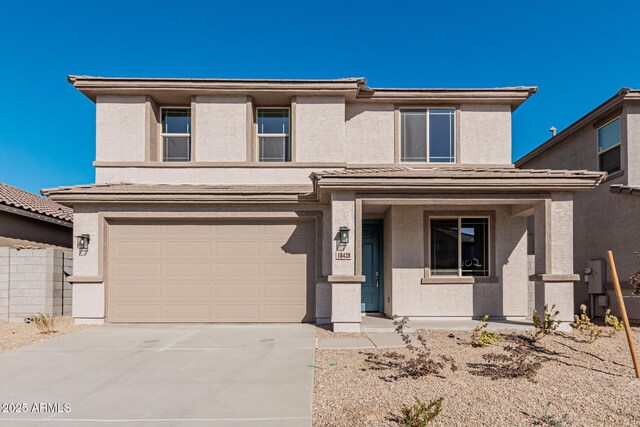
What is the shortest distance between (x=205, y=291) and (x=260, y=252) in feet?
5.10

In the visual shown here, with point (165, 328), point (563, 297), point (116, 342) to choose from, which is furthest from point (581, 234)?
point (116, 342)

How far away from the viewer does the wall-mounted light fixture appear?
9125mm

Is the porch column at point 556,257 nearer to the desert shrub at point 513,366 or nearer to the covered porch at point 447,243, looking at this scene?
the covered porch at point 447,243

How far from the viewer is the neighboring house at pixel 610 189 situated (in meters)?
10.1

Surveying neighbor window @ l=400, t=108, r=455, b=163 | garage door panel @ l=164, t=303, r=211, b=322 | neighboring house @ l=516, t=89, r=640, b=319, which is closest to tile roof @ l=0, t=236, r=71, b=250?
garage door panel @ l=164, t=303, r=211, b=322

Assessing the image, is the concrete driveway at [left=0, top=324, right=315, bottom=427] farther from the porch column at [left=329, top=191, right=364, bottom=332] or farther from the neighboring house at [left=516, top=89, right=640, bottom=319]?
the neighboring house at [left=516, top=89, right=640, bottom=319]

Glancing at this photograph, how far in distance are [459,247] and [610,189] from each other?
428cm

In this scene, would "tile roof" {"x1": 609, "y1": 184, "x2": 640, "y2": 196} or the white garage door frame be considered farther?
"tile roof" {"x1": 609, "y1": 184, "x2": 640, "y2": 196}

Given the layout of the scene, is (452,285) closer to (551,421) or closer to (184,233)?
(551,421)

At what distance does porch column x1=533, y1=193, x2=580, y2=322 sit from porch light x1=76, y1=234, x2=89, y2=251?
989 centimetres

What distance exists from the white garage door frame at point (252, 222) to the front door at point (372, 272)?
161cm

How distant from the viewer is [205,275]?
942cm

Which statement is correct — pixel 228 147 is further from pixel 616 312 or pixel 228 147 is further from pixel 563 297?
pixel 616 312

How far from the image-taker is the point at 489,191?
859 centimetres
